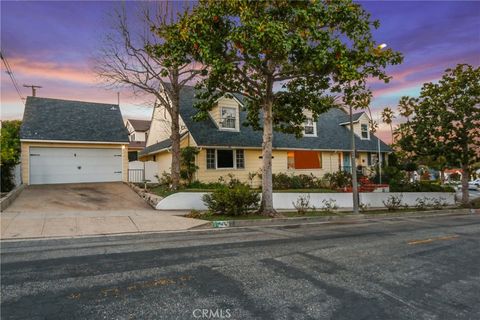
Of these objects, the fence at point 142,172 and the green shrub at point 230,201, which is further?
the fence at point 142,172

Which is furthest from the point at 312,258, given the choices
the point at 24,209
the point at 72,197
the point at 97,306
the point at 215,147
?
the point at 215,147

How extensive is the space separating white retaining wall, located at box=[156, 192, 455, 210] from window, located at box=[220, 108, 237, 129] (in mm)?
8104

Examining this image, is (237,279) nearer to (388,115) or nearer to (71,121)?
(71,121)

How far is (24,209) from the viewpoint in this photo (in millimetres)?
13250

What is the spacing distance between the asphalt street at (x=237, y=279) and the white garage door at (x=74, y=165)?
47.8 feet

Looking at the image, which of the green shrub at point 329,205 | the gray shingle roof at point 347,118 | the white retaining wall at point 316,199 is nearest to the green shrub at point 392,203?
the white retaining wall at point 316,199

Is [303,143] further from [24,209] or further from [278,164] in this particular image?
[24,209]

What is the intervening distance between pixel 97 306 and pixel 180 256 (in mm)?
2805

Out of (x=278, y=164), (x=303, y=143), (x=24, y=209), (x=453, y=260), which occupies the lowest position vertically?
(x=453, y=260)

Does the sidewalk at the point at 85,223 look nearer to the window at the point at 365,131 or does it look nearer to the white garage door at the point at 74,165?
the white garage door at the point at 74,165

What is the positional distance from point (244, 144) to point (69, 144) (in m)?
12.4

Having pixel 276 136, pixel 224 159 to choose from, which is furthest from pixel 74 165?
pixel 276 136

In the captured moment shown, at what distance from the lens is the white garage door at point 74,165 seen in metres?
20.9

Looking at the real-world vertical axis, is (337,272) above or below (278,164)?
below
